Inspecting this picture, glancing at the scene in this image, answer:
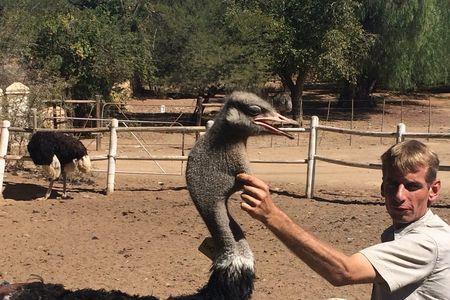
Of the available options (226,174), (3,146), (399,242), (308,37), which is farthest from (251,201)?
(308,37)

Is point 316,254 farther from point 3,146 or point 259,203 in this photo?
point 3,146

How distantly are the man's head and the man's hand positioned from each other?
1.29 feet

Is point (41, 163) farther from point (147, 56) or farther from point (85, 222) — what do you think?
point (147, 56)

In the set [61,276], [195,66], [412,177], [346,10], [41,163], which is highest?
[346,10]

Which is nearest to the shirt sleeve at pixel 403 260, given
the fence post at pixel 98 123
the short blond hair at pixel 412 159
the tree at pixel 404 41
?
the short blond hair at pixel 412 159

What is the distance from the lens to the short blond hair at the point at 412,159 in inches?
83.7

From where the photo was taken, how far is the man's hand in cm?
208

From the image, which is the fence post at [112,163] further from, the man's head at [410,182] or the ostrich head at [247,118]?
the man's head at [410,182]

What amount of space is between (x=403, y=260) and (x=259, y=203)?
47 centimetres

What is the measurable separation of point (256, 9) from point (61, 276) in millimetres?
18971

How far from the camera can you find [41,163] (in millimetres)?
9344

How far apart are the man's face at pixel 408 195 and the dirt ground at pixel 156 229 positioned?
9.05 ft

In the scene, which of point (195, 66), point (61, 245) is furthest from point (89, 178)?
point (195, 66)

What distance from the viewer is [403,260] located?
6.73 feet
